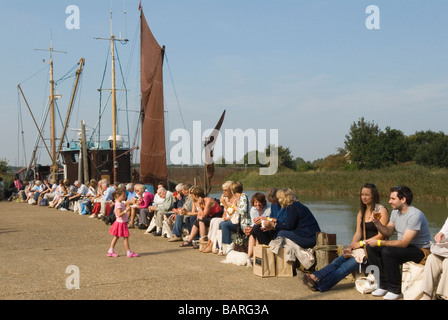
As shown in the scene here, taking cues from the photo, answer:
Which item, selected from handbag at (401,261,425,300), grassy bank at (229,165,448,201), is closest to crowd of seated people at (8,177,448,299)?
handbag at (401,261,425,300)

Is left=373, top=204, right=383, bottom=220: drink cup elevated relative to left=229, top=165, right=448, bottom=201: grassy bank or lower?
elevated

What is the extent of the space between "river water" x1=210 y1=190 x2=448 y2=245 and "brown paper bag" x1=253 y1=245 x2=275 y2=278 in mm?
8772

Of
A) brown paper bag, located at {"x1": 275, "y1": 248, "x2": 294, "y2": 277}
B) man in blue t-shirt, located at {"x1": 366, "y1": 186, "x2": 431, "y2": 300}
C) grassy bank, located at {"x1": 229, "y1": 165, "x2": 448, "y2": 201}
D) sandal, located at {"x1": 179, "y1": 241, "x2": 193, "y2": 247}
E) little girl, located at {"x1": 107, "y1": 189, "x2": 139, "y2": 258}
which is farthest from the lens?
grassy bank, located at {"x1": 229, "y1": 165, "x2": 448, "y2": 201}

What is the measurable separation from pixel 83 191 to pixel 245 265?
10952 mm

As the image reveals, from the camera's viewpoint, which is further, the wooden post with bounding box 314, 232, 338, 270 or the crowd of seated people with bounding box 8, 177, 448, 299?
the wooden post with bounding box 314, 232, 338, 270

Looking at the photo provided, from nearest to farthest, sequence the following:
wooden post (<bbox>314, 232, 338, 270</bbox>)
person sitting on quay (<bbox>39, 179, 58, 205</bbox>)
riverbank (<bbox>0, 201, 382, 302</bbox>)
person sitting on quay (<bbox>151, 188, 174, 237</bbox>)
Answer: riverbank (<bbox>0, 201, 382, 302</bbox>)
wooden post (<bbox>314, 232, 338, 270</bbox>)
person sitting on quay (<bbox>151, 188, 174, 237</bbox>)
person sitting on quay (<bbox>39, 179, 58, 205</bbox>)

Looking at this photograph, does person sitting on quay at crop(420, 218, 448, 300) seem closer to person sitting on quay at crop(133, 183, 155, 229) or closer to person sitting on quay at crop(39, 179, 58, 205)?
person sitting on quay at crop(133, 183, 155, 229)

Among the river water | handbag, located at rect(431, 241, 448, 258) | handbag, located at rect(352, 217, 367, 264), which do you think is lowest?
the river water

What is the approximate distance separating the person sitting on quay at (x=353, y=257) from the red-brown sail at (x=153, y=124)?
676 inches

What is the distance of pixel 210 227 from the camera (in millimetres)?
8234

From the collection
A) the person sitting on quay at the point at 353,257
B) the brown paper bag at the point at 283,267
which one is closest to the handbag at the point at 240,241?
the brown paper bag at the point at 283,267

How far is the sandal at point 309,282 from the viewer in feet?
17.5

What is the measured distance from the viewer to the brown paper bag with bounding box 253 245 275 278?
6.12 m

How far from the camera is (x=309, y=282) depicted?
5.38 metres
